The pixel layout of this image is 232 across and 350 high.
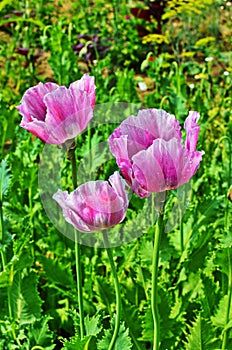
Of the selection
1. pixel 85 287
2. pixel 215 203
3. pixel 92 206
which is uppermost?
Answer: pixel 92 206

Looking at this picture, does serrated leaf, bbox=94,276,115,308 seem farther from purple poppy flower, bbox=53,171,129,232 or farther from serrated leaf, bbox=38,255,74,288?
purple poppy flower, bbox=53,171,129,232

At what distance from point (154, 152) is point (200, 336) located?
0.56 m

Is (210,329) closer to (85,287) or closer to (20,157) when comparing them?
(85,287)

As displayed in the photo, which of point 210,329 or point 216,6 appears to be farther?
point 216,6

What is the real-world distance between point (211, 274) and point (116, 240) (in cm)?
31

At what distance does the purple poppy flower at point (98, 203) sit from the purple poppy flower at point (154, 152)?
21 mm

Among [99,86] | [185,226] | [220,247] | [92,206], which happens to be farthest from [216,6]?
[92,206]

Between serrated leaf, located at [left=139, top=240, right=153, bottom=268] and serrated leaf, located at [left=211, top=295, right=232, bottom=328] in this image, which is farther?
serrated leaf, located at [left=139, top=240, right=153, bottom=268]

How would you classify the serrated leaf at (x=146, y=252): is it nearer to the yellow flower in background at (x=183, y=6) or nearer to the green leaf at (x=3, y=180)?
the green leaf at (x=3, y=180)

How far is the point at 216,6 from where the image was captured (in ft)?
13.5

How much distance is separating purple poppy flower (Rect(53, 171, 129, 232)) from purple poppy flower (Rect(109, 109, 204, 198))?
0.02 metres

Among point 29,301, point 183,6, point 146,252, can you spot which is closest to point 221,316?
point 146,252

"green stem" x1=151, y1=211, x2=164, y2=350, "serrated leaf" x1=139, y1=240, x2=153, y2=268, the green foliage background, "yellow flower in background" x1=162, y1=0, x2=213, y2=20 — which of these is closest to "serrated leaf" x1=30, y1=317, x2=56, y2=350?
the green foliage background

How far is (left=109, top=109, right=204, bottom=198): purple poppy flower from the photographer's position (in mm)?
770
